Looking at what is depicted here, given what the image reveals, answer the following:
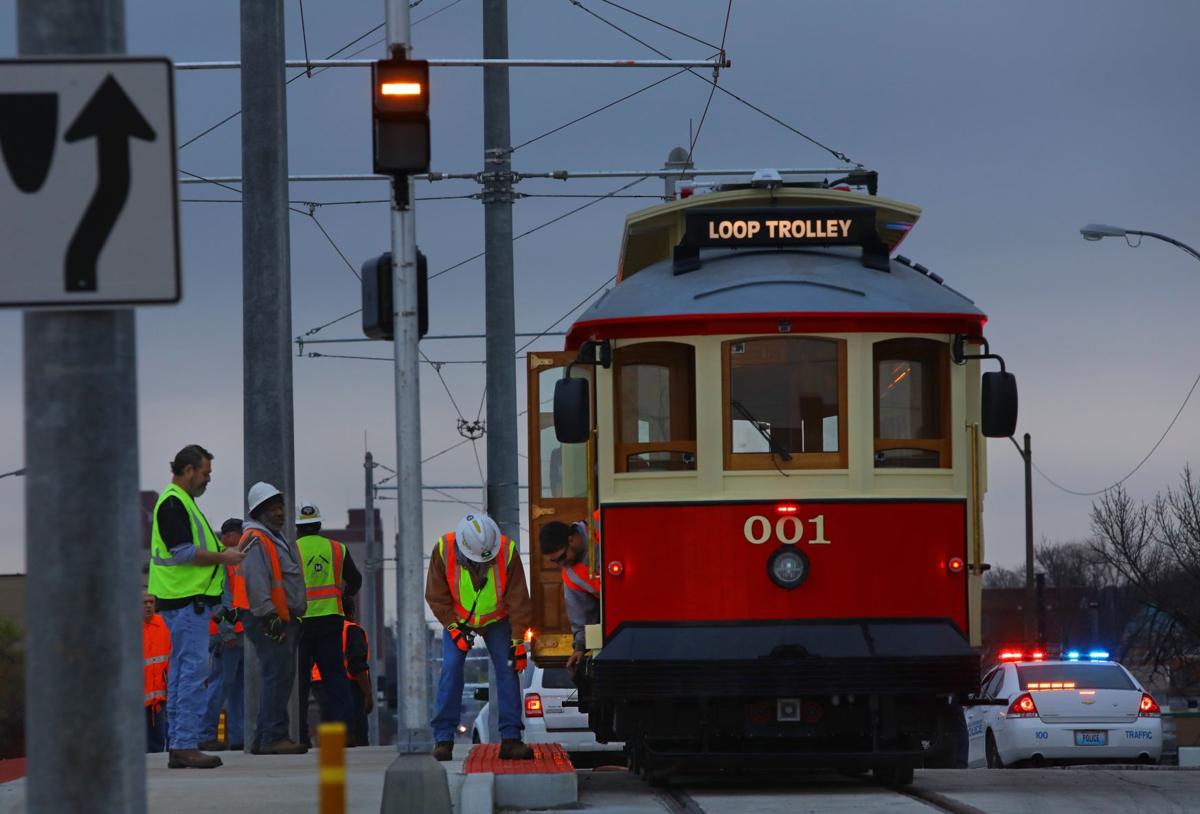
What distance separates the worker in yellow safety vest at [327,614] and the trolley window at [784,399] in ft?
12.4

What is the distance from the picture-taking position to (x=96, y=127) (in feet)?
18.7

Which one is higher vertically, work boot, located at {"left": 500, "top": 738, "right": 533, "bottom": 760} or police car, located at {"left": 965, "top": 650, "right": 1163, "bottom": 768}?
work boot, located at {"left": 500, "top": 738, "right": 533, "bottom": 760}

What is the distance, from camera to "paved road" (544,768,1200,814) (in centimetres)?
1202

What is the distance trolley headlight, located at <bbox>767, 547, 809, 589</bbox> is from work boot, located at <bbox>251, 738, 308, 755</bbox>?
3.84 m

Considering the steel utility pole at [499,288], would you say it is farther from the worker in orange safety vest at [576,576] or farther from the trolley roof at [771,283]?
the trolley roof at [771,283]

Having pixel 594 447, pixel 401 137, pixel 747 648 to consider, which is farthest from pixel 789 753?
pixel 401 137

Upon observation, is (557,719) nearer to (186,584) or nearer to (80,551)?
(186,584)

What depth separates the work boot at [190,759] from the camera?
13.1 meters

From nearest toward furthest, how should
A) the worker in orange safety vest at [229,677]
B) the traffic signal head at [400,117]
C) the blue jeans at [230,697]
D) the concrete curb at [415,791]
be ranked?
the concrete curb at [415,791] < the traffic signal head at [400,117] < the worker in orange safety vest at [229,677] < the blue jeans at [230,697]

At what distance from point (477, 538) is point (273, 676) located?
203 cm

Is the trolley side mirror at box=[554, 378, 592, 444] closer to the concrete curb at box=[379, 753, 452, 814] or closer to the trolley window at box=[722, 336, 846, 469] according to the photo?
the trolley window at box=[722, 336, 846, 469]

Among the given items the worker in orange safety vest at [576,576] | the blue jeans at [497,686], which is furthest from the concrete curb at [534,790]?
the worker in orange safety vest at [576,576]

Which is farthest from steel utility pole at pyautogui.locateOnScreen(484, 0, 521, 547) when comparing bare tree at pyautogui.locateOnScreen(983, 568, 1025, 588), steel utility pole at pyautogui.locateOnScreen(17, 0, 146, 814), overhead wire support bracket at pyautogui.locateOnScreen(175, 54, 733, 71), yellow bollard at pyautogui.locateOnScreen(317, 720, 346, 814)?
bare tree at pyautogui.locateOnScreen(983, 568, 1025, 588)

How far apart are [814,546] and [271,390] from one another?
4794 mm
